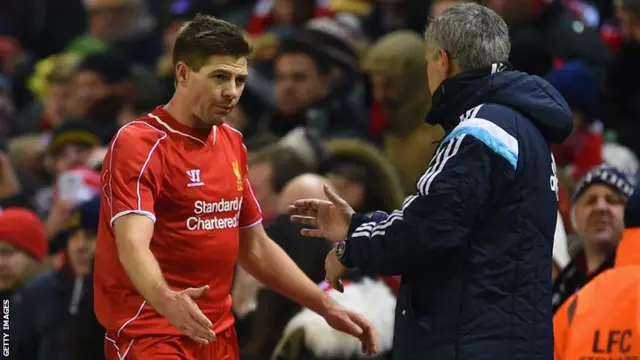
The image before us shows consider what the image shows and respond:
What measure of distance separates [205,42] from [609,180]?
10.0 feet

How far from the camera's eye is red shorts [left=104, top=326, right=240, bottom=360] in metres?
A: 5.97

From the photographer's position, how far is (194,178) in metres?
6.05

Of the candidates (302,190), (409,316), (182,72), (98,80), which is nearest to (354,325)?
(409,316)

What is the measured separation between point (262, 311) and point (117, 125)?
4339 millimetres

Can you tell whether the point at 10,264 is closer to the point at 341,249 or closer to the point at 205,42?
the point at 205,42

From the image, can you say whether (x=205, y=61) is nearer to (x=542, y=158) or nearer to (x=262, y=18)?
(x=542, y=158)

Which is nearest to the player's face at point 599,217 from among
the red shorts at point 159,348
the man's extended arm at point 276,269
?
the man's extended arm at point 276,269

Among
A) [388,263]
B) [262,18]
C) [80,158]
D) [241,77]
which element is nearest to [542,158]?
[388,263]

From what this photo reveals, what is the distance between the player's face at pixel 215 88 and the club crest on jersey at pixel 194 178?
21cm

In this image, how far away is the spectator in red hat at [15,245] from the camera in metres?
9.77

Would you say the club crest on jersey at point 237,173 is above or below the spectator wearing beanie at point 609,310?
above

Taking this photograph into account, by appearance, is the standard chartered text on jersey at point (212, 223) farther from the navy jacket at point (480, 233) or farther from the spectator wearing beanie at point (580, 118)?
the spectator wearing beanie at point (580, 118)

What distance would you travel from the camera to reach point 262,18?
12.8m

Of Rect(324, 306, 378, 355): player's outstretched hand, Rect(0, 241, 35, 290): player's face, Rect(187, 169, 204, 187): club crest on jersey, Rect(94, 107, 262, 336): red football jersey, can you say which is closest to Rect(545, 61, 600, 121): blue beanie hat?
Rect(324, 306, 378, 355): player's outstretched hand
